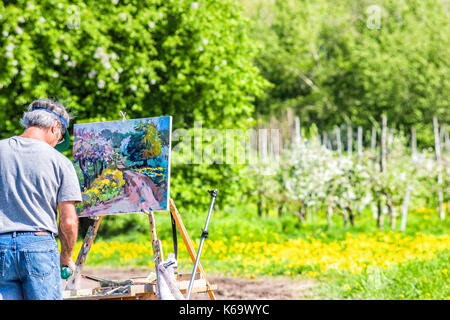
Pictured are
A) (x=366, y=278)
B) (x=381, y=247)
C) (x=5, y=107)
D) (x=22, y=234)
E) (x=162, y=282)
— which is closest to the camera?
(x=22, y=234)

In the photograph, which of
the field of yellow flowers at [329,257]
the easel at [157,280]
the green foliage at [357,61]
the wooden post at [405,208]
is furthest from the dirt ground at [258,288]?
the green foliage at [357,61]

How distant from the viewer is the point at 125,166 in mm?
4898

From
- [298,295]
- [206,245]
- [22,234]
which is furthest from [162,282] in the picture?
[206,245]

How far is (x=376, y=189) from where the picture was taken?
13.1 metres

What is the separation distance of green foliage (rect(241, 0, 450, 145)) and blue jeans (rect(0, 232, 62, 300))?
88.7 feet

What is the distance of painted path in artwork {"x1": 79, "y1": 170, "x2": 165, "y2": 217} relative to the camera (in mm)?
4711

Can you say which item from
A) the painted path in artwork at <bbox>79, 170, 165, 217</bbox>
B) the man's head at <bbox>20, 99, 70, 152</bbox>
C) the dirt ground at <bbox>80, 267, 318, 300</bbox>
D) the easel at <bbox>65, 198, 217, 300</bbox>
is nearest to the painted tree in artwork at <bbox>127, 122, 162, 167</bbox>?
the painted path in artwork at <bbox>79, 170, 165, 217</bbox>

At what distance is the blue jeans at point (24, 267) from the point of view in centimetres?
329

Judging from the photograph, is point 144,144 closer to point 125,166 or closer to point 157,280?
point 125,166

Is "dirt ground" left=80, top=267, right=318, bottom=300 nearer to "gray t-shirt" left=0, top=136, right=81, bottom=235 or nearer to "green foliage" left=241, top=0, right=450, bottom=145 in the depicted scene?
"gray t-shirt" left=0, top=136, right=81, bottom=235

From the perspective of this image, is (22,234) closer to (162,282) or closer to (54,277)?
(54,277)

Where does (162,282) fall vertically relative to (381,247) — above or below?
above

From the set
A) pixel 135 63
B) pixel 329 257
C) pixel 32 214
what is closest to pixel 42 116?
pixel 32 214
